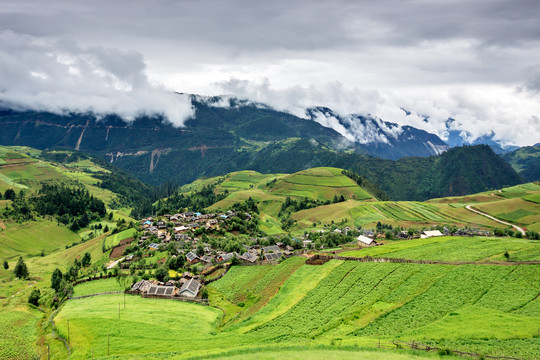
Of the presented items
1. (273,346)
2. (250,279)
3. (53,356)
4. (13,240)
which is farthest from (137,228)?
(273,346)

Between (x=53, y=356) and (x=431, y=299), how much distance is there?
53.2 meters

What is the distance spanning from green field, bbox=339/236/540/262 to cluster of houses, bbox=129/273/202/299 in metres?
41.4

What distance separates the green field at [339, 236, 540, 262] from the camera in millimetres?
66500

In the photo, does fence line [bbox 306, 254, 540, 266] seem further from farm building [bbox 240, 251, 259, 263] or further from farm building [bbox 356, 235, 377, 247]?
farm building [bbox 356, 235, 377, 247]

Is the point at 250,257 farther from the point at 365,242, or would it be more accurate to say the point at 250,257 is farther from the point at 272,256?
the point at 365,242

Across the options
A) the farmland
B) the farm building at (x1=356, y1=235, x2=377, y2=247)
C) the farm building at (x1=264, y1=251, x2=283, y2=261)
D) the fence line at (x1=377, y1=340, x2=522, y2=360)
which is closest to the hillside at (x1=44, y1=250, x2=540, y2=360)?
the farmland

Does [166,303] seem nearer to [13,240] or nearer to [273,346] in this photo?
[273,346]

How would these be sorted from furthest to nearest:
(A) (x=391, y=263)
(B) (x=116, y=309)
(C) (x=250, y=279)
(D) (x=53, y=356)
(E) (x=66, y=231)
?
1. (E) (x=66, y=231)
2. (C) (x=250, y=279)
3. (A) (x=391, y=263)
4. (B) (x=116, y=309)
5. (D) (x=53, y=356)

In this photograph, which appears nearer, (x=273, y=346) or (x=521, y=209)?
(x=273, y=346)

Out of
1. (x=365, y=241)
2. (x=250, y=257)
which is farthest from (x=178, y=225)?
(x=365, y=241)

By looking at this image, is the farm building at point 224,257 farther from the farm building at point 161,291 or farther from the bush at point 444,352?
the bush at point 444,352

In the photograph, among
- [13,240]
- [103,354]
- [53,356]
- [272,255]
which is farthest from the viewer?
[13,240]

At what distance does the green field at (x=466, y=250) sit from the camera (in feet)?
218

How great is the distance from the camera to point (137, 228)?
16250cm
